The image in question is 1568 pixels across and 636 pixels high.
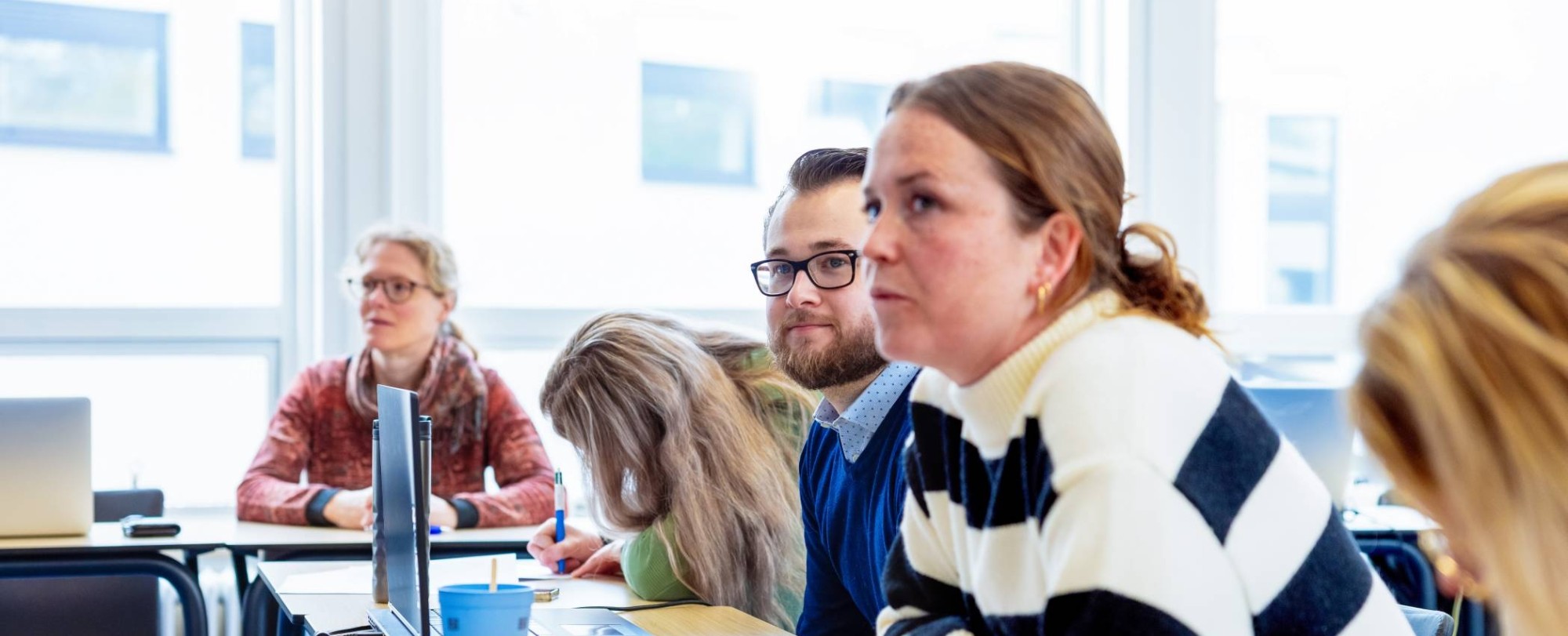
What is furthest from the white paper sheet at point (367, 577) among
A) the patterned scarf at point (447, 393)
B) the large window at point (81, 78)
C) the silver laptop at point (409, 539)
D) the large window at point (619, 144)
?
the large window at point (81, 78)

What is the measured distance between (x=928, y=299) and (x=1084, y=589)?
28cm

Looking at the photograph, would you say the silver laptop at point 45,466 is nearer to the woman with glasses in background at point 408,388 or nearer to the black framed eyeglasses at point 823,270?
the woman with glasses in background at point 408,388

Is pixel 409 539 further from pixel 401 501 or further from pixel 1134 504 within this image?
pixel 1134 504

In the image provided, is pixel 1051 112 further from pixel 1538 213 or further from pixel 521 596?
pixel 521 596

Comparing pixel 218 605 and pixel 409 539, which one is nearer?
pixel 409 539

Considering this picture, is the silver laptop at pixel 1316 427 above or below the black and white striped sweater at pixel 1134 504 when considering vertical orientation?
below

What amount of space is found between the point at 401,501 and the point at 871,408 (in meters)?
0.65

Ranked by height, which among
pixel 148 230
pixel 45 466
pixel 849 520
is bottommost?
pixel 45 466

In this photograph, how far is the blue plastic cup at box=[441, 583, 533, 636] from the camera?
67.6 inches

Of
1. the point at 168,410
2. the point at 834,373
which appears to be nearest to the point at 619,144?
the point at 168,410

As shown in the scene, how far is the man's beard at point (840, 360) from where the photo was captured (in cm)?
199

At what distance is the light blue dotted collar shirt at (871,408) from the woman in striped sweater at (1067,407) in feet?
2.09

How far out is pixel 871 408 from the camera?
195 cm

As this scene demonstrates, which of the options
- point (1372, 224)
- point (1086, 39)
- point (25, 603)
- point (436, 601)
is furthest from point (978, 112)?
point (1372, 224)
